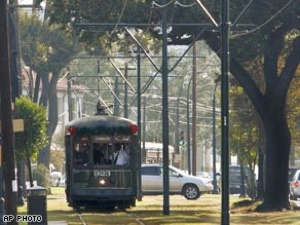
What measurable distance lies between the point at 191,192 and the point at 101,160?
2085 cm

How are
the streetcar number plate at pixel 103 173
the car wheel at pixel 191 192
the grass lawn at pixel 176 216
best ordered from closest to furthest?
the grass lawn at pixel 176 216 < the streetcar number plate at pixel 103 173 < the car wheel at pixel 191 192


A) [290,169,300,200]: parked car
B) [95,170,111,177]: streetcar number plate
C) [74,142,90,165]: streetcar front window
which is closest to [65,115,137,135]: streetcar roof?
[74,142,90,165]: streetcar front window

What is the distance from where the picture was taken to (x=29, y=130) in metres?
46.3

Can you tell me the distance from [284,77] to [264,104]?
4.59 feet

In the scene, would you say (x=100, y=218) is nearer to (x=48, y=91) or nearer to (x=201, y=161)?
(x=48, y=91)

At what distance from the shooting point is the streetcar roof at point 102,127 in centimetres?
4069

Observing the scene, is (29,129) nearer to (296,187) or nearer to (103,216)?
(103,216)

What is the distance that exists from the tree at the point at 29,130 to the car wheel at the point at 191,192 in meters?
15.5

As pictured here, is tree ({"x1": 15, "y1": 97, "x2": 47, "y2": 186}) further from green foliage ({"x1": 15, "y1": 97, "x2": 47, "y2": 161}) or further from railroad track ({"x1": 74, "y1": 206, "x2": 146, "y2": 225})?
railroad track ({"x1": 74, "y1": 206, "x2": 146, "y2": 225})

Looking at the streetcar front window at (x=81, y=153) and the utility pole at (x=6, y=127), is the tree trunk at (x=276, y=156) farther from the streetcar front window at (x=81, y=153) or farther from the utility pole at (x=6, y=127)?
the utility pole at (x=6, y=127)

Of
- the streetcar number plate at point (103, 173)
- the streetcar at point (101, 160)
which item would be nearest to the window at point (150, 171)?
the streetcar at point (101, 160)

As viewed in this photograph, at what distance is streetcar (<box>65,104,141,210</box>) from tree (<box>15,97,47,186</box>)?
208 inches

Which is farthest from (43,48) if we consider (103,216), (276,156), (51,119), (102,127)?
(103,216)

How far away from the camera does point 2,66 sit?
2784 cm
